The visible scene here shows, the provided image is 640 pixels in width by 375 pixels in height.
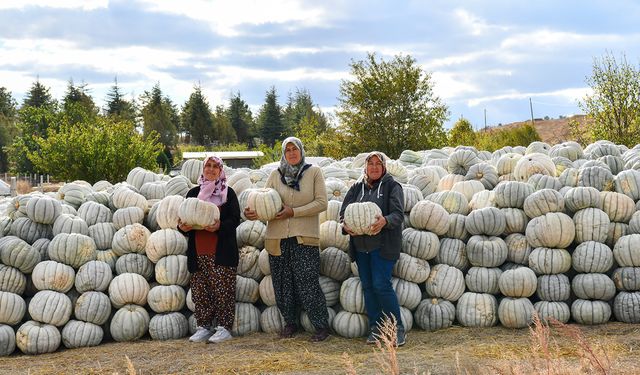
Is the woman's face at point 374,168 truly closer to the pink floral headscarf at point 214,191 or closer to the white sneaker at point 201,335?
the pink floral headscarf at point 214,191

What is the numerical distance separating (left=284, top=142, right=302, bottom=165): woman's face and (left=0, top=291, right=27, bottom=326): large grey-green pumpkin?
313 cm

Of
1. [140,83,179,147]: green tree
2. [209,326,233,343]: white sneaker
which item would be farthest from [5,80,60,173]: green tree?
[209,326,233,343]: white sneaker

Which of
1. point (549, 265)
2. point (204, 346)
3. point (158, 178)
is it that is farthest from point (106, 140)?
point (549, 265)

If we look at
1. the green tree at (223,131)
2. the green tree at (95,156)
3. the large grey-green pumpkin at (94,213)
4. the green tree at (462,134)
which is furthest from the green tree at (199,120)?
the large grey-green pumpkin at (94,213)

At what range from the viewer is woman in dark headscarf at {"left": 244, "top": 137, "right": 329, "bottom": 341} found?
A: 21.9 feet

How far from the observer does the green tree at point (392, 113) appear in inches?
946

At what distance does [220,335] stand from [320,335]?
993mm

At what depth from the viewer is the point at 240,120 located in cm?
5891

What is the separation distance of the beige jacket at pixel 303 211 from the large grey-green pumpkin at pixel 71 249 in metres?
2.04

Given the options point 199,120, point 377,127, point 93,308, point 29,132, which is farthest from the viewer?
point 199,120

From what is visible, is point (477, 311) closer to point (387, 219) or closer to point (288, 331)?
point (387, 219)

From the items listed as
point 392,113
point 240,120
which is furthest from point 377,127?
point 240,120

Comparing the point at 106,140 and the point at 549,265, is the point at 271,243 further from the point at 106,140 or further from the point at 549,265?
the point at 106,140

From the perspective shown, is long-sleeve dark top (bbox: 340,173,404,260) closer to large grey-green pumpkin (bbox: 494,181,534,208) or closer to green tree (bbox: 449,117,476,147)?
large grey-green pumpkin (bbox: 494,181,534,208)
